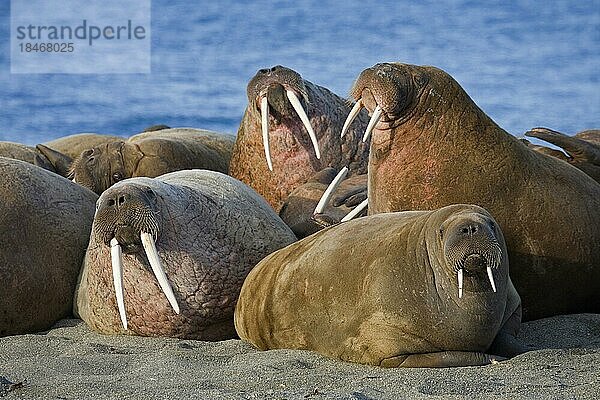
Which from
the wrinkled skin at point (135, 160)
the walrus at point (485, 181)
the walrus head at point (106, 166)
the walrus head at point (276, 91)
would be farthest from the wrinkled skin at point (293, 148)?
the walrus at point (485, 181)

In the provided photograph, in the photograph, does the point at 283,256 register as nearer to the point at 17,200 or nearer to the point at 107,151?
the point at 17,200

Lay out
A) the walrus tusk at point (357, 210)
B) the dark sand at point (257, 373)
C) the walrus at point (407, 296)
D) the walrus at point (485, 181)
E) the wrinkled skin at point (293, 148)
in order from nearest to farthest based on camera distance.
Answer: the dark sand at point (257, 373) → the walrus at point (407, 296) → the walrus at point (485, 181) → the walrus tusk at point (357, 210) → the wrinkled skin at point (293, 148)

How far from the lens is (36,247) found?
504 cm

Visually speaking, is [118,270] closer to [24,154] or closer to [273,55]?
[24,154]

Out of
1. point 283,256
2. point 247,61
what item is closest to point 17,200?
point 283,256

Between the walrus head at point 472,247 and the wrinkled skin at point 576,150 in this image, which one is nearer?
the walrus head at point 472,247

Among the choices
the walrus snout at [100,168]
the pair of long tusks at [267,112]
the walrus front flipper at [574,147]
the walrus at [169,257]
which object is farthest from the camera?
the walrus snout at [100,168]

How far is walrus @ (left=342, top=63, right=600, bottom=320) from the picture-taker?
4.75 metres

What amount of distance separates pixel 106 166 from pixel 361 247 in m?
2.92

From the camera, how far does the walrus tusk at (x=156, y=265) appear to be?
414 centimetres

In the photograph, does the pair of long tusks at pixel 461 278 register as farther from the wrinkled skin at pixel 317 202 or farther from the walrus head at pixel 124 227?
the wrinkled skin at pixel 317 202

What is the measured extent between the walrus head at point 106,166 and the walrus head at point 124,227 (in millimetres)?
2331

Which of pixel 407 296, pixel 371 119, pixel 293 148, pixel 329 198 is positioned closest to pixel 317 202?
pixel 329 198

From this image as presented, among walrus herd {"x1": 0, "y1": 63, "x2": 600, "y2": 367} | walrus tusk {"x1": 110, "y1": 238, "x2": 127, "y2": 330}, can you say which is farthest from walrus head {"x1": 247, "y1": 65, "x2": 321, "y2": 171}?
walrus tusk {"x1": 110, "y1": 238, "x2": 127, "y2": 330}
